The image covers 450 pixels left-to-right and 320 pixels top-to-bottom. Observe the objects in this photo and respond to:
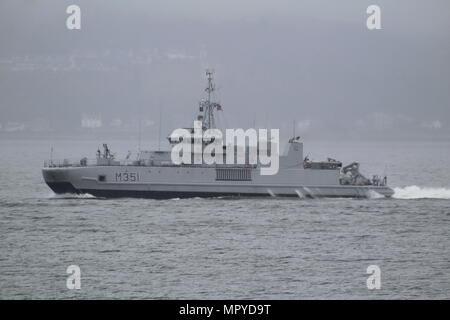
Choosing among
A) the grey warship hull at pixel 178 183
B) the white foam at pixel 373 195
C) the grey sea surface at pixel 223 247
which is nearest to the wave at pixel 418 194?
the grey sea surface at pixel 223 247

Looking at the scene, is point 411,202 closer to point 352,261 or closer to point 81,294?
point 352,261

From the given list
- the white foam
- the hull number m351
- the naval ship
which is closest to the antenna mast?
the naval ship

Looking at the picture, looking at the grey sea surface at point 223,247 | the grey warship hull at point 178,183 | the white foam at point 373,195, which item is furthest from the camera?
the white foam at point 373,195

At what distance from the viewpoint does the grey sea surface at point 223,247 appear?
4153 centimetres

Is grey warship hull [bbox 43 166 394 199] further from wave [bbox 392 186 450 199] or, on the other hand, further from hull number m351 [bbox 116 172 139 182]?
wave [bbox 392 186 450 199]

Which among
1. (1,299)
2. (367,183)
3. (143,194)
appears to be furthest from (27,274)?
(367,183)

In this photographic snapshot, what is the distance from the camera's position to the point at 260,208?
2518 inches

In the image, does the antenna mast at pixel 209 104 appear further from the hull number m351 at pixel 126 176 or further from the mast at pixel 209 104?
the hull number m351 at pixel 126 176

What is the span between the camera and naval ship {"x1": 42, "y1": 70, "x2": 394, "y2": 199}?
213 ft

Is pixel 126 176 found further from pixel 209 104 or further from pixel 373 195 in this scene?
pixel 373 195

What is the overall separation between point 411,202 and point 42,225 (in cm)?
2733

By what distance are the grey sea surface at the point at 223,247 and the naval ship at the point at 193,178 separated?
84cm

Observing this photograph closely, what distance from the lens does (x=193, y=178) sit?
66.2 meters

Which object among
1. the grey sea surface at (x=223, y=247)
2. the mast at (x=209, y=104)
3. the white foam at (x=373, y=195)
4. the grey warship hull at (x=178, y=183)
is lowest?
the grey sea surface at (x=223, y=247)
